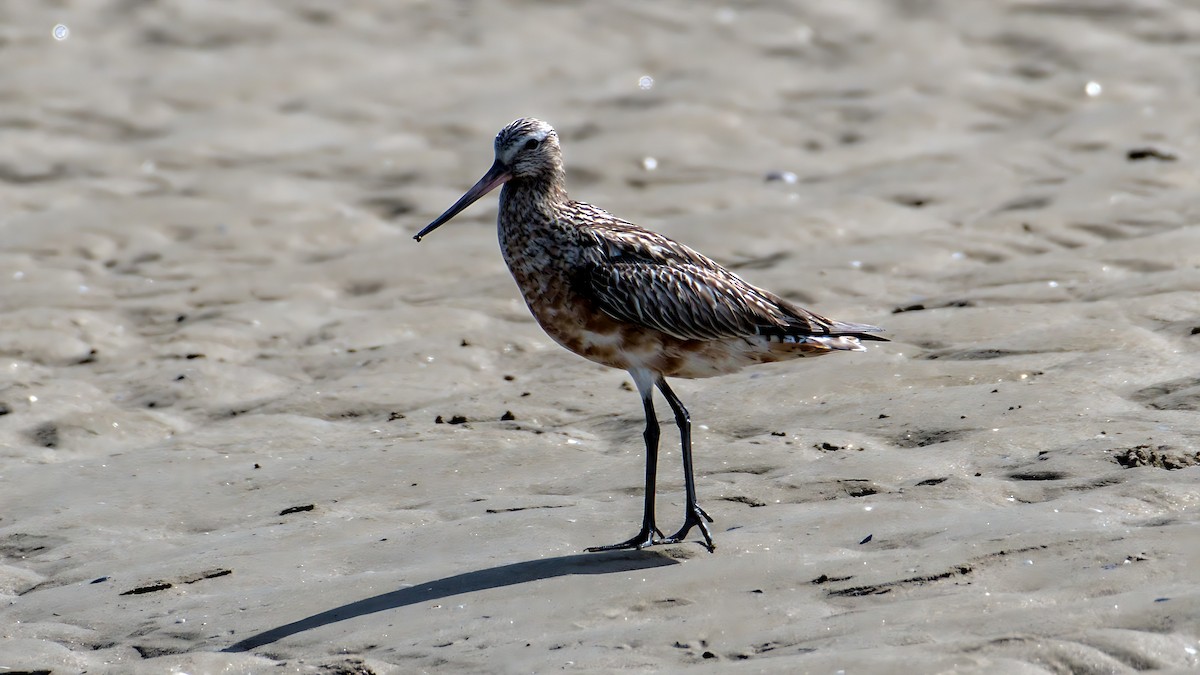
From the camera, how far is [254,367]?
8227 mm

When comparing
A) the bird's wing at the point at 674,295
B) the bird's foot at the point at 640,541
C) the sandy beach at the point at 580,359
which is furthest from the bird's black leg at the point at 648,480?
the bird's wing at the point at 674,295

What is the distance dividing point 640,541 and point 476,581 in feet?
2.14

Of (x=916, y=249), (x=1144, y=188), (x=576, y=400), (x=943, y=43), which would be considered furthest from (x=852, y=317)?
(x=943, y=43)

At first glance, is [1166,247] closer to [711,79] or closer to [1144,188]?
[1144,188]

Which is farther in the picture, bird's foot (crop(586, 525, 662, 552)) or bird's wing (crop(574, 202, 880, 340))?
bird's wing (crop(574, 202, 880, 340))

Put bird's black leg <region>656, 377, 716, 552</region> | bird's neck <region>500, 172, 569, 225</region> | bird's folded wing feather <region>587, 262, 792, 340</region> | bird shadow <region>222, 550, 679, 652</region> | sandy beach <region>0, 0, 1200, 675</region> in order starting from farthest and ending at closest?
bird's neck <region>500, 172, 569, 225</region> < bird's folded wing feather <region>587, 262, 792, 340</region> < bird's black leg <region>656, 377, 716, 552</region> < bird shadow <region>222, 550, 679, 652</region> < sandy beach <region>0, 0, 1200, 675</region>

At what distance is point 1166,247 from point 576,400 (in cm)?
328

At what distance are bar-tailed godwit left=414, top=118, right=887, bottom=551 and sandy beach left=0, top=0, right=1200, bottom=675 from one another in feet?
1.56

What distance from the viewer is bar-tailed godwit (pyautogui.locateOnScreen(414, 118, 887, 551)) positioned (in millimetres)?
6266

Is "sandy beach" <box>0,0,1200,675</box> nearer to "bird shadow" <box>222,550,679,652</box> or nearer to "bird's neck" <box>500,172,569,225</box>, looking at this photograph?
"bird shadow" <box>222,550,679,652</box>

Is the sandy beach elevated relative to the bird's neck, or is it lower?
lower

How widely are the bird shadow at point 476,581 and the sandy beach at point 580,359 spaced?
0.08 feet

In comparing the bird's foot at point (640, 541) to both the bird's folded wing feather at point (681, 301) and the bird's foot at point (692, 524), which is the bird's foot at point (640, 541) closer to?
the bird's foot at point (692, 524)

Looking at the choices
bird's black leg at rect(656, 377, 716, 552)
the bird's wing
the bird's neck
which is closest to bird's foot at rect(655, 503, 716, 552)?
bird's black leg at rect(656, 377, 716, 552)
